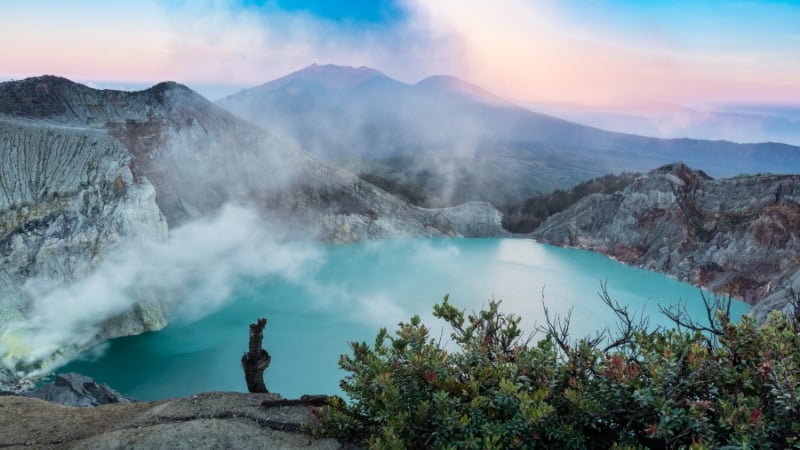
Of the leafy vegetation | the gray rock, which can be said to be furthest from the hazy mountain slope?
the gray rock

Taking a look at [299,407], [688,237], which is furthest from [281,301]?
[688,237]

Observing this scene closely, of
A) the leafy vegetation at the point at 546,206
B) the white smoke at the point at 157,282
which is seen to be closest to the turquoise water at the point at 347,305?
the white smoke at the point at 157,282

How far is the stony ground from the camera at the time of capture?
5.02 m

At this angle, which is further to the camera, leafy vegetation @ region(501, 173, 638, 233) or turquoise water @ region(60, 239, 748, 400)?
leafy vegetation @ region(501, 173, 638, 233)

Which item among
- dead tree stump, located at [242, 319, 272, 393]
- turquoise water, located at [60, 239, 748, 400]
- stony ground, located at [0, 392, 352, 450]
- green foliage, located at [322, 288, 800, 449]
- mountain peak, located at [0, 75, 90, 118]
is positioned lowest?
turquoise water, located at [60, 239, 748, 400]

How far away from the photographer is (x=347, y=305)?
26781mm

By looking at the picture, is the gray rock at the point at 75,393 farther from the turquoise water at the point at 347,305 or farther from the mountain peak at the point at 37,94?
the mountain peak at the point at 37,94

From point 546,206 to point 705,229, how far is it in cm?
2590

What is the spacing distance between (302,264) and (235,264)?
5.08 metres

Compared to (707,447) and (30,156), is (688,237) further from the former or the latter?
(30,156)

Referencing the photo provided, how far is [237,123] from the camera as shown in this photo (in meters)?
47.0

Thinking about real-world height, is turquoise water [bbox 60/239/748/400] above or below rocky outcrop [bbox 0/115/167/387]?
below

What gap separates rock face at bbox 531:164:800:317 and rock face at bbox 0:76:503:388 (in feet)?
44.1

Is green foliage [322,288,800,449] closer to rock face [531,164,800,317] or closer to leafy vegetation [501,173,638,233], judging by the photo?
rock face [531,164,800,317]
